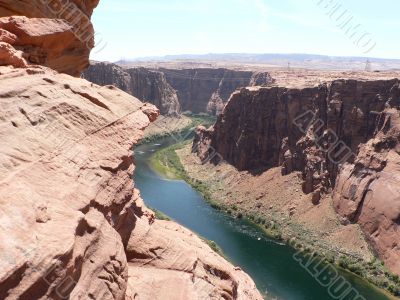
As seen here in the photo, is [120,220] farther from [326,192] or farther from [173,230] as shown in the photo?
[326,192]

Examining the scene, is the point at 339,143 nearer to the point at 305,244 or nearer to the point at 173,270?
the point at 305,244

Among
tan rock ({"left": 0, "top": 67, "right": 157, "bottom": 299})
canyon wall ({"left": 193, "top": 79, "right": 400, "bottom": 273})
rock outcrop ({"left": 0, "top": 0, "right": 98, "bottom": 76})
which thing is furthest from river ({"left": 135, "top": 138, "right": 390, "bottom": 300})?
tan rock ({"left": 0, "top": 67, "right": 157, "bottom": 299})

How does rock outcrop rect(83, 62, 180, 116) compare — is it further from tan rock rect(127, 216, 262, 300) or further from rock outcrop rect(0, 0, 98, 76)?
tan rock rect(127, 216, 262, 300)

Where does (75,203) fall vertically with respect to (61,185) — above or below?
below

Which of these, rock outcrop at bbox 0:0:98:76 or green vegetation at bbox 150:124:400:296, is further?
green vegetation at bbox 150:124:400:296

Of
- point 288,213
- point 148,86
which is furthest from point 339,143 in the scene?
point 148,86

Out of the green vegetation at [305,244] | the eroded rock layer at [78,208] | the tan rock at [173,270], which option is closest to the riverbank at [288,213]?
the green vegetation at [305,244]
